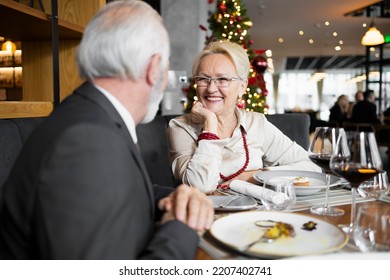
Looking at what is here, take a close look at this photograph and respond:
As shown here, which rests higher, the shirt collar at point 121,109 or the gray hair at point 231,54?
the gray hair at point 231,54

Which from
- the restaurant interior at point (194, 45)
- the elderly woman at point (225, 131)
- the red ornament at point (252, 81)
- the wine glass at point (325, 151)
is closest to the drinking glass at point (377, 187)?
the restaurant interior at point (194, 45)

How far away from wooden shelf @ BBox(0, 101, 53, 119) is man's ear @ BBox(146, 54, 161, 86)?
1.18 meters

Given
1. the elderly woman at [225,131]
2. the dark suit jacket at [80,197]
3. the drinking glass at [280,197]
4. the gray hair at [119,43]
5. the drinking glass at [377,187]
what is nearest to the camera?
the dark suit jacket at [80,197]

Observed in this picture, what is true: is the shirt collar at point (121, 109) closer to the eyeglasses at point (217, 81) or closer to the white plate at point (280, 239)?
the white plate at point (280, 239)

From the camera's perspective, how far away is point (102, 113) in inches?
31.6

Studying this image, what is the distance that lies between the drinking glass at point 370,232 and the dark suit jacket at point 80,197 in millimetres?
388

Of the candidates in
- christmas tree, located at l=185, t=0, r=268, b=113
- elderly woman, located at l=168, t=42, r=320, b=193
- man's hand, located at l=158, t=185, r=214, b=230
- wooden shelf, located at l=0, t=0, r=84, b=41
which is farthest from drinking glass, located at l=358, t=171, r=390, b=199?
christmas tree, located at l=185, t=0, r=268, b=113

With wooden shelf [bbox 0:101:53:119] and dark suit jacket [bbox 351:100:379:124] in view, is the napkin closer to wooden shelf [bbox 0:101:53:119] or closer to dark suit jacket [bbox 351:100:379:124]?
wooden shelf [bbox 0:101:53:119]

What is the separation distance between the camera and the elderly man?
658mm

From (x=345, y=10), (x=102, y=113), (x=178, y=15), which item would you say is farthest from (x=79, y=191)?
(x=345, y=10)

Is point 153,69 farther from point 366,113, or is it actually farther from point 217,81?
point 366,113

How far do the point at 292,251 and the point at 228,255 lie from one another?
5.6 inches

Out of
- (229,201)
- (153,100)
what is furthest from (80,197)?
(229,201)

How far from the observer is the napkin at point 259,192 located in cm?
121
